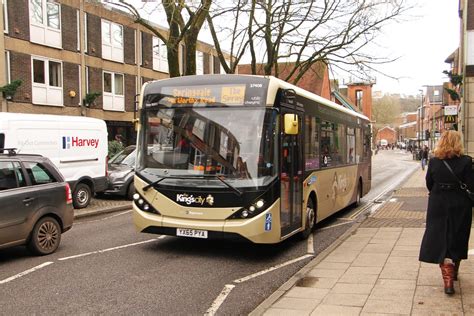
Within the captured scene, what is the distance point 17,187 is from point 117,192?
811 cm

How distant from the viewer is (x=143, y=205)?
769cm

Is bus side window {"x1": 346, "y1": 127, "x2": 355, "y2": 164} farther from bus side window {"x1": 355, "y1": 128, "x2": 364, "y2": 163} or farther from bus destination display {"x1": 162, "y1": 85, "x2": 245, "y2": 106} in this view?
bus destination display {"x1": 162, "y1": 85, "x2": 245, "y2": 106}

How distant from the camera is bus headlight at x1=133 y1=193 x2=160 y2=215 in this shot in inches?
300

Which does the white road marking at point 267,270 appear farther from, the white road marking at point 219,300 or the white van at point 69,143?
the white van at point 69,143

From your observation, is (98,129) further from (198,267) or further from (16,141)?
(198,267)

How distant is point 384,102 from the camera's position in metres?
108

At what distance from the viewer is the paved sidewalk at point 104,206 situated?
1251cm

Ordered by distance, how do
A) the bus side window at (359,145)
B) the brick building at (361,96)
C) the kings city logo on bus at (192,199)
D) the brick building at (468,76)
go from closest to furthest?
1. the kings city logo on bus at (192,199)
2. the brick building at (468,76)
3. the bus side window at (359,145)
4. the brick building at (361,96)

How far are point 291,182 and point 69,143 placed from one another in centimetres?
736

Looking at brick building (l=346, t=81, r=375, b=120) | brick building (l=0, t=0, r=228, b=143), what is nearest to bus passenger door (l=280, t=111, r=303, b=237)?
brick building (l=0, t=0, r=228, b=143)

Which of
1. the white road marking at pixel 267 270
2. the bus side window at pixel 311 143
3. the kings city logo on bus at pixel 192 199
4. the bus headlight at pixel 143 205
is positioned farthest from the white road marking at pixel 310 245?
the bus headlight at pixel 143 205

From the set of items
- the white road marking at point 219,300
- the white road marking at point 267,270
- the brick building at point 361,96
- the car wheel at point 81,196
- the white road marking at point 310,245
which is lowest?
the white road marking at point 310,245

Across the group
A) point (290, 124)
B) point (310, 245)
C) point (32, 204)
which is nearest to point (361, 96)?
point (310, 245)

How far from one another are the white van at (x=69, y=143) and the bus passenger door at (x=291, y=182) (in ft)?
20.7
